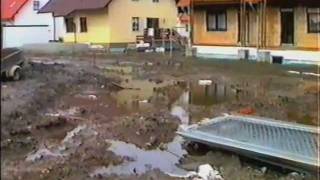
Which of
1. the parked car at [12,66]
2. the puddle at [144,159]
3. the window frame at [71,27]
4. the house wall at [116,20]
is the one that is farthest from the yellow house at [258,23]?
the puddle at [144,159]

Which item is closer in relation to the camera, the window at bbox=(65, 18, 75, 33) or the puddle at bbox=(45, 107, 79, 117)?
the puddle at bbox=(45, 107, 79, 117)

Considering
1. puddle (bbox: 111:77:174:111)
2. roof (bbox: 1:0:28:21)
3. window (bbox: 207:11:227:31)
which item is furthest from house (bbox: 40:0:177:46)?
puddle (bbox: 111:77:174:111)

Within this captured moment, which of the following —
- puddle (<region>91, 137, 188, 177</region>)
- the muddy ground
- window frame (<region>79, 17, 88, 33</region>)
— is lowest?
puddle (<region>91, 137, 188, 177</region>)

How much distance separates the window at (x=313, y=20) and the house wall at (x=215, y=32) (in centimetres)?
447

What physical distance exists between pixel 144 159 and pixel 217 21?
75.6 feet

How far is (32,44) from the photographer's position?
41250 millimetres

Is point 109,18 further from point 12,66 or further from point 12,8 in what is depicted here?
point 12,66

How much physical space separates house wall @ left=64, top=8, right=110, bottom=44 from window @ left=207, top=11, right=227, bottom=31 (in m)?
10.1

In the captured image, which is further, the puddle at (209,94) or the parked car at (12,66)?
the parked car at (12,66)

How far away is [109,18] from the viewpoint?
130ft

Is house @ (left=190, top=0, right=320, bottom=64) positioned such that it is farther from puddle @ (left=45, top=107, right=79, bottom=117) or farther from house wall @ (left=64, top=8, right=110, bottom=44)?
puddle @ (left=45, top=107, right=79, bottom=117)

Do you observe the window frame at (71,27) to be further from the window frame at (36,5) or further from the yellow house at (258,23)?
the yellow house at (258,23)

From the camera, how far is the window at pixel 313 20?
26.4 meters

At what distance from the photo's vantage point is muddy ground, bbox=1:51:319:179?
8.30 meters
